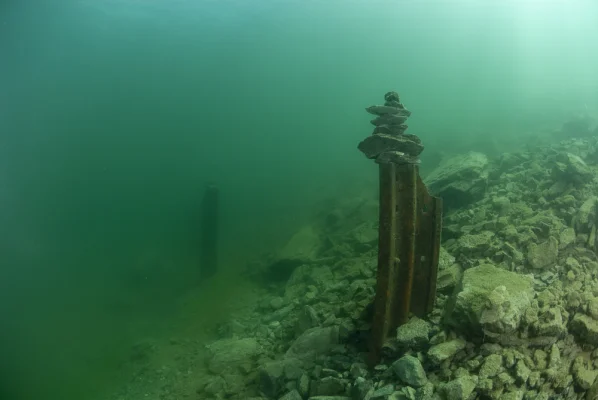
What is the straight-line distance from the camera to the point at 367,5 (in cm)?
6781

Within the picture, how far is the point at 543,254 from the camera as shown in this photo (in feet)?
16.5

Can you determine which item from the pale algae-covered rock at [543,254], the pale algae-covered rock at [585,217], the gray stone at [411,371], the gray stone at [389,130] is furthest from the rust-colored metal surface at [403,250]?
the pale algae-covered rock at [585,217]

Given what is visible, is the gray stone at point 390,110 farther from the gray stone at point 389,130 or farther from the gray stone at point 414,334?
the gray stone at point 414,334

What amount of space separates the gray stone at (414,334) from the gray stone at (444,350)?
0.78ft

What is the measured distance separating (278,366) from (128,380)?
5429 mm

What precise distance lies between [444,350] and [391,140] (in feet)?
8.56

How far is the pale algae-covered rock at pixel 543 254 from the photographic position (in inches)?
195

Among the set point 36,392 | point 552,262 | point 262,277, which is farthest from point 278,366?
point 36,392

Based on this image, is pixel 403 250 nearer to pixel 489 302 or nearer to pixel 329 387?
pixel 489 302

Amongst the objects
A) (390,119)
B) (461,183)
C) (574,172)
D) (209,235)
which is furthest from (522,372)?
(209,235)

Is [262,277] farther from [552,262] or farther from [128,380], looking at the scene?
[552,262]

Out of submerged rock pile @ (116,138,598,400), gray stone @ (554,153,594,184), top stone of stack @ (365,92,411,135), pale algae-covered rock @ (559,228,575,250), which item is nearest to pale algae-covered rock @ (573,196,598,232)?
submerged rock pile @ (116,138,598,400)

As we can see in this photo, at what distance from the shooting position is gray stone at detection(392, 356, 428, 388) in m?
3.43

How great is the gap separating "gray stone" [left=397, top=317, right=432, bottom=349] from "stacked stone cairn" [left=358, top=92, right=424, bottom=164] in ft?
7.04
